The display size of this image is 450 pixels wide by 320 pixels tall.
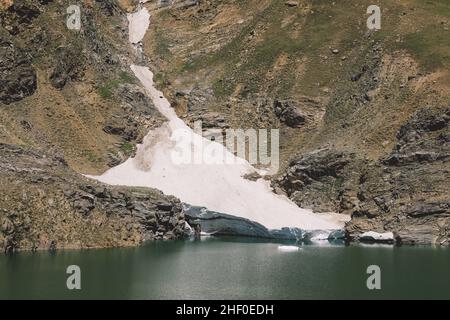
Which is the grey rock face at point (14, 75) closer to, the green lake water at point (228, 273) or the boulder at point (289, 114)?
the green lake water at point (228, 273)

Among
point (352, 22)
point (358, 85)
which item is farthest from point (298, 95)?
point (352, 22)

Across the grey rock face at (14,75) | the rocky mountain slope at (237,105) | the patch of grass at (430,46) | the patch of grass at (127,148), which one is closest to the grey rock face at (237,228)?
the rocky mountain slope at (237,105)

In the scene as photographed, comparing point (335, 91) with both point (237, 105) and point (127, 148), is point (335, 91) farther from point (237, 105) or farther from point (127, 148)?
point (127, 148)

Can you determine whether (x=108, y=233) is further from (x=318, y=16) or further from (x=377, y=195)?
(x=318, y=16)

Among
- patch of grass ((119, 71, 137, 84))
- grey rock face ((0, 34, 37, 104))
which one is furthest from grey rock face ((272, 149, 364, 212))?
grey rock face ((0, 34, 37, 104))

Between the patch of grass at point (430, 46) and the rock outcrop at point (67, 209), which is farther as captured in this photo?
the patch of grass at point (430, 46)

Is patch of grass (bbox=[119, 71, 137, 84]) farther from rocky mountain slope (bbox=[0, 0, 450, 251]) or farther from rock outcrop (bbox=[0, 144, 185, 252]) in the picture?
rock outcrop (bbox=[0, 144, 185, 252])

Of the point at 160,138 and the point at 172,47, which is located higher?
the point at 172,47
